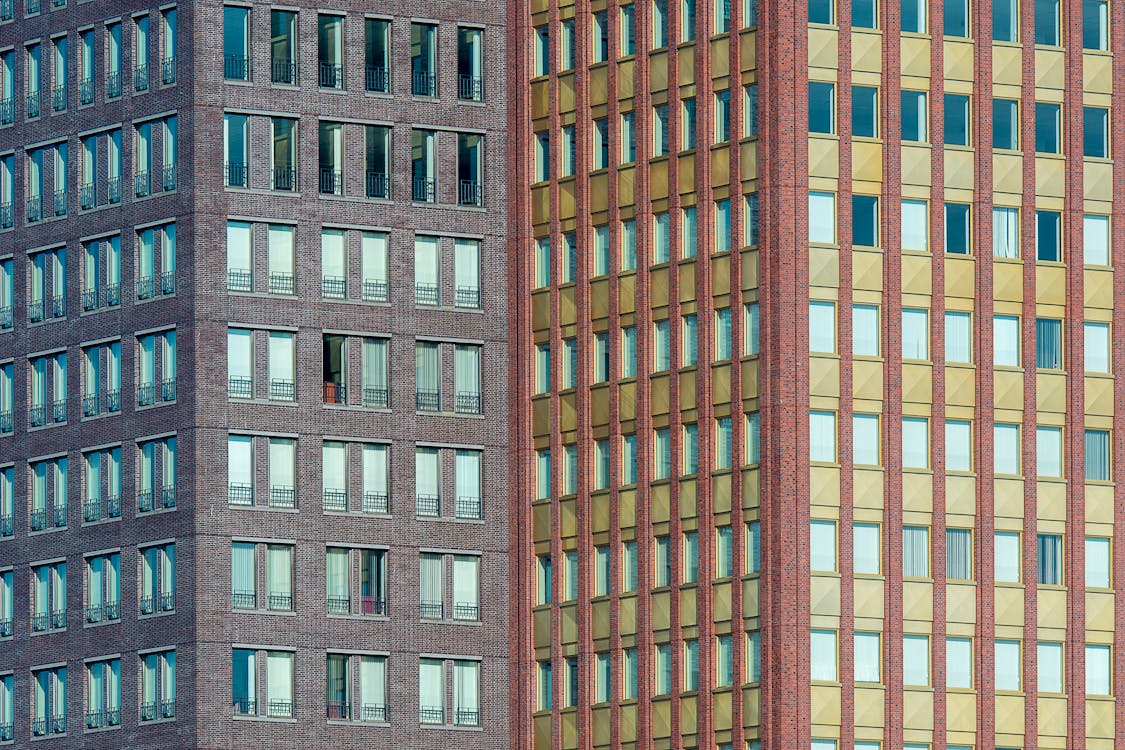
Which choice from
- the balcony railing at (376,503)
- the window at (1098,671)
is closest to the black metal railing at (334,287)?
the balcony railing at (376,503)

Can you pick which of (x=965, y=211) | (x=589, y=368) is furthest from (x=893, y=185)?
(x=589, y=368)

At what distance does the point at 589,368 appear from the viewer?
145m

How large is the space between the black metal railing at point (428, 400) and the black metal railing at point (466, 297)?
11.4 ft

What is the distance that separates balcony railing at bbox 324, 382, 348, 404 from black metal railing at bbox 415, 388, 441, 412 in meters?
2.84

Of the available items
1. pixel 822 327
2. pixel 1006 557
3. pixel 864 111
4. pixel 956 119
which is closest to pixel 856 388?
pixel 822 327

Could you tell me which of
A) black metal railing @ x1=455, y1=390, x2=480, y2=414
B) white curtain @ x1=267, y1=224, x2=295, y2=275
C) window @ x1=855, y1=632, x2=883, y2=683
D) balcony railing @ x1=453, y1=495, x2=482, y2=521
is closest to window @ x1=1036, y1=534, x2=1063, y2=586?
window @ x1=855, y1=632, x2=883, y2=683

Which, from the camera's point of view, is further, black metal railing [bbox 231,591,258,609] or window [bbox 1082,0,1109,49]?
black metal railing [bbox 231,591,258,609]

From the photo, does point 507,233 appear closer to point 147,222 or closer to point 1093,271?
point 147,222

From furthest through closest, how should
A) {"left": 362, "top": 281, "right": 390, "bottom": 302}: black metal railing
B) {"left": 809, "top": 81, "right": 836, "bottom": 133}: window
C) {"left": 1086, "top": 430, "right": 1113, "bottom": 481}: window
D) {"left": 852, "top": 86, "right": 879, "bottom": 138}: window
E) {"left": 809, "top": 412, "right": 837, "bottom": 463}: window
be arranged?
{"left": 362, "top": 281, "right": 390, "bottom": 302}: black metal railing, {"left": 1086, "top": 430, "right": 1113, "bottom": 481}: window, {"left": 852, "top": 86, "right": 879, "bottom": 138}: window, {"left": 809, "top": 81, "right": 836, "bottom": 133}: window, {"left": 809, "top": 412, "right": 837, "bottom": 463}: window

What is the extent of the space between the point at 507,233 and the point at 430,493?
1017cm

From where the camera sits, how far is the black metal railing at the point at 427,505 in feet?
486

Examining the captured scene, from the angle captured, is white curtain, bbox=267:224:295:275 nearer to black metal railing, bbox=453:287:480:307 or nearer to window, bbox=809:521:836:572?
black metal railing, bbox=453:287:480:307

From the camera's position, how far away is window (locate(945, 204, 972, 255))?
458 feet

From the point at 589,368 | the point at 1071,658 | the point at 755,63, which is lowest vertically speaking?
the point at 1071,658
